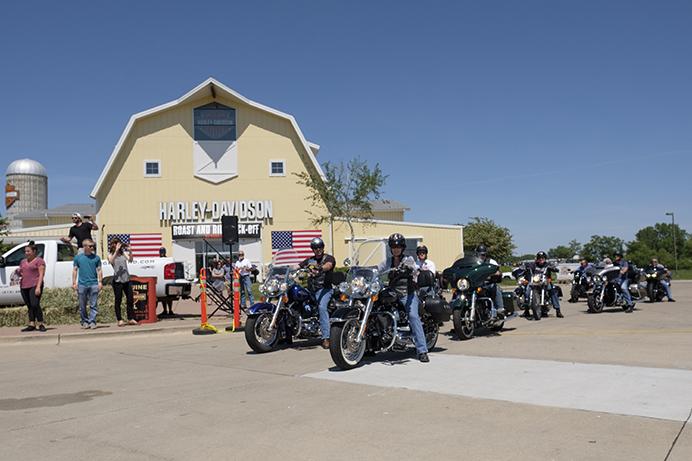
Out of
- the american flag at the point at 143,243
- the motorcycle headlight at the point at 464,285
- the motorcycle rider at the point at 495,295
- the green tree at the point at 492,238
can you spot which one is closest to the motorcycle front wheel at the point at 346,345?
the motorcycle headlight at the point at 464,285

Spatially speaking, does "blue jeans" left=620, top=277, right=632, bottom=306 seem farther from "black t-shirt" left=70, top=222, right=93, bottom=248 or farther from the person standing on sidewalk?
"black t-shirt" left=70, top=222, right=93, bottom=248

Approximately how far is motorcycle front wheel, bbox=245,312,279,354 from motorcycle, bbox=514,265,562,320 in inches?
281

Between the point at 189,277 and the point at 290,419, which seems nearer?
the point at 290,419

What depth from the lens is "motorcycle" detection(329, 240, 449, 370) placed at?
27.5 feet

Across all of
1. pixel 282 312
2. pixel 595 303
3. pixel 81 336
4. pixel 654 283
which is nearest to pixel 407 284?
pixel 282 312

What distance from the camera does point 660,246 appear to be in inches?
4318

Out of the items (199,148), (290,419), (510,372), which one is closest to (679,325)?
(510,372)

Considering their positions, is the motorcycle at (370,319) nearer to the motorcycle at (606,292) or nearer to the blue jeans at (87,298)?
the blue jeans at (87,298)


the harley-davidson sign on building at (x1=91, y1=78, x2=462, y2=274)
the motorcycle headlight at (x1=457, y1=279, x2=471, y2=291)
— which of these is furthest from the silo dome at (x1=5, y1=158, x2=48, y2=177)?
the motorcycle headlight at (x1=457, y1=279, x2=471, y2=291)

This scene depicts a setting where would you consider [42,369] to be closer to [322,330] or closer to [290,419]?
[322,330]

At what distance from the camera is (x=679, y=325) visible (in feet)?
43.1

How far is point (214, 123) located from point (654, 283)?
26.3m

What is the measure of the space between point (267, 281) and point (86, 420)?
466 cm

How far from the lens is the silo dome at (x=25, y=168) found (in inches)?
2746
